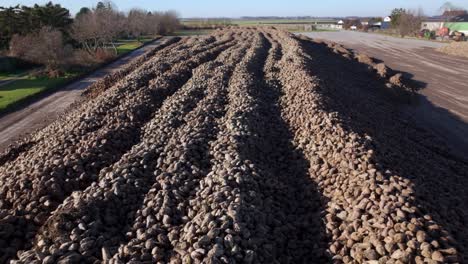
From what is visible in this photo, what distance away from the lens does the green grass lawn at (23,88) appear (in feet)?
→ 83.5

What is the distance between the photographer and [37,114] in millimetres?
22875

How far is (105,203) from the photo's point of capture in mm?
9703

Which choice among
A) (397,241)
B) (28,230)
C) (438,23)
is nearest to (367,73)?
(397,241)

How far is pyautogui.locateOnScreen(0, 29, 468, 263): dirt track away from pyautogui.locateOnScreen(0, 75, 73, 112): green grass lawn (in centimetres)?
1124

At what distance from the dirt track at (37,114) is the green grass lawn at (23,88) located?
111 cm

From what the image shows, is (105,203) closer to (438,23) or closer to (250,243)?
(250,243)

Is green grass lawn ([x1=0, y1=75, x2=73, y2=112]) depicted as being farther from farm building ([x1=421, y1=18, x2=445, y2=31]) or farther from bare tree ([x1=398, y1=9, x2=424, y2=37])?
farm building ([x1=421, y1=18, x2=445, y2=31])

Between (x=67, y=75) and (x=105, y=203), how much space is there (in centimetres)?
2935

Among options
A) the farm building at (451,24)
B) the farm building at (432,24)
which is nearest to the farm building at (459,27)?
the farm building at (451,24)

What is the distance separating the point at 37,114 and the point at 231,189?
1798cm

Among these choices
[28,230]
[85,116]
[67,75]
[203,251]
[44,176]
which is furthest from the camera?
[67,75]

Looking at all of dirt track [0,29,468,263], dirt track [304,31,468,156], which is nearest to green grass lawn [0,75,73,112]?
dirt track [0,29,468,263]

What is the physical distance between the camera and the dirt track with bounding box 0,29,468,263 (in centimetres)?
805

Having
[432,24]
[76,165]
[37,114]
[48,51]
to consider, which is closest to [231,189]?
[76,165]
